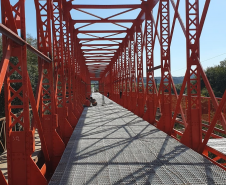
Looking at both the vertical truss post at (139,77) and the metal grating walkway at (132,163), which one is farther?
the vertical truss post at (139,77)

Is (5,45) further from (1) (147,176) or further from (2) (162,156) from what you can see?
(2) (162,156)

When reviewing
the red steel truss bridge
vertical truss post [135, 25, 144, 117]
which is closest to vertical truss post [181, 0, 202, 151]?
the red steel truss bridge

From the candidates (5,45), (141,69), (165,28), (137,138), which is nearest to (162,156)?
(137,138)

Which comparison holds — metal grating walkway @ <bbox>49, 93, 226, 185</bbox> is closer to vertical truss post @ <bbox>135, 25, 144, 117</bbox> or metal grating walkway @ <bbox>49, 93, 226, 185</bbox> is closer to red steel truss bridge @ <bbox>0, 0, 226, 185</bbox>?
red steel truss bridge @ <bbox>0, 0, 226, 185</bbox>

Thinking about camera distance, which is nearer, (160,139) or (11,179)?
(11,179)

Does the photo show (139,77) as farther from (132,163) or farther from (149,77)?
(132,163)

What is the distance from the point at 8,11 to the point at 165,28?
23.4 ft

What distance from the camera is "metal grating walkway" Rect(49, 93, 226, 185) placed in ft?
14.7

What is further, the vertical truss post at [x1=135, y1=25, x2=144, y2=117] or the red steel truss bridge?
the vertical truss post at [x1=135, y1=25, x2=144, y2=117]

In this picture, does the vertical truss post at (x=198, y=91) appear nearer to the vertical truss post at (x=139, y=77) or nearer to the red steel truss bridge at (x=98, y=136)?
the red steel truss bridge at (x=98, y=136)

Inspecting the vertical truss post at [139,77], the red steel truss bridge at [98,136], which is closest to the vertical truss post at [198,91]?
the red steel truss bridge at [98,136]

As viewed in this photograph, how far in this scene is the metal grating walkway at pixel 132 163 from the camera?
4477mm

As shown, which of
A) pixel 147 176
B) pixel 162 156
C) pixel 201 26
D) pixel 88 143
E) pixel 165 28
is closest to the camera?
pixel 147 176

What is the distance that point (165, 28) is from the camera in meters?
9.88
